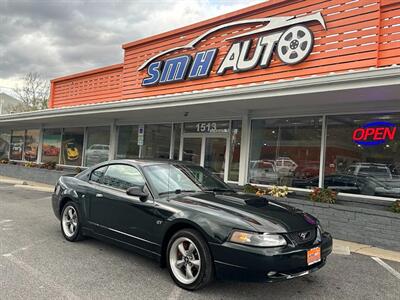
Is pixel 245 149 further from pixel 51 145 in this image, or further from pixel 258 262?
pixel 51 145

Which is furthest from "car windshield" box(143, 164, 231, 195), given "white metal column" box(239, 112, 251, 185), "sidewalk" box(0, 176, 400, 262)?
"white metal column" box(239, 112, 251, 185)

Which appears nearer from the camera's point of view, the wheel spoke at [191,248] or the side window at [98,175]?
the wheel spoke at [191,248]

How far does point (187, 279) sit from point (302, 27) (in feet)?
24.1

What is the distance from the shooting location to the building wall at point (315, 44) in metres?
8.23

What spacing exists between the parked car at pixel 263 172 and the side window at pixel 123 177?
207 inches

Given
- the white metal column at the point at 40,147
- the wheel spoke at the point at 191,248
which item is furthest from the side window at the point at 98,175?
the white metal column at the point at 40,147

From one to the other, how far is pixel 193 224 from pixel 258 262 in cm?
84

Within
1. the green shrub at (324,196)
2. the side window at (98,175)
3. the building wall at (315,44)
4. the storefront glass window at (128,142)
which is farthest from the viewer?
the storefront glass window at (128,142)

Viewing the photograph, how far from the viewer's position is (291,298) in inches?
159

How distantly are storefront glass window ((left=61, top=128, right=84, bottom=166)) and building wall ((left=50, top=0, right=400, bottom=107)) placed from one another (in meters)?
3.49

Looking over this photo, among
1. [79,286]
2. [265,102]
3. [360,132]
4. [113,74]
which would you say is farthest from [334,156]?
[113,74]

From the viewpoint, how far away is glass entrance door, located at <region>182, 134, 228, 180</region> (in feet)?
36.7

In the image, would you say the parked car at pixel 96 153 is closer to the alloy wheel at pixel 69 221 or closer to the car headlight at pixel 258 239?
the alloy wheel at pixel 69 221

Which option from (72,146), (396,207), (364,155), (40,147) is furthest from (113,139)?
(396,207)
